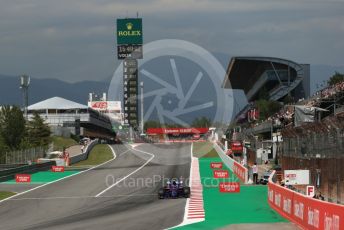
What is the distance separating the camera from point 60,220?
2323 cm

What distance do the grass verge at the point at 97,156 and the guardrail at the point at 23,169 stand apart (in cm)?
744

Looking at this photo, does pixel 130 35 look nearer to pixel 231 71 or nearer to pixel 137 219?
pixel 231 71

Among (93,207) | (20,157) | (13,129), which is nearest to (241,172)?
(93,207)

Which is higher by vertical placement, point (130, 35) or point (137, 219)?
point (130, 35)

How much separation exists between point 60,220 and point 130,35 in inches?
5390

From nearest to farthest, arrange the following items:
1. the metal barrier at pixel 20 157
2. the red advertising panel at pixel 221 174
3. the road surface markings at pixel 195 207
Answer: the road surface markings at pixel 195 207 < the red advertising panel at pixel 221 174 < the metal barrier at pixel 20 157

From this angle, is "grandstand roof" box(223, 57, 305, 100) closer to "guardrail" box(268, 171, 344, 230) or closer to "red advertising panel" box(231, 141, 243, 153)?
"red advertising panel" box(231, 141, 243, 153)

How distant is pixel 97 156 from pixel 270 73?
188 ft

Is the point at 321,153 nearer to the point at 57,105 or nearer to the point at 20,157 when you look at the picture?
the point at 20,157

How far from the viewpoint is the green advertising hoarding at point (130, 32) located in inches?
6196

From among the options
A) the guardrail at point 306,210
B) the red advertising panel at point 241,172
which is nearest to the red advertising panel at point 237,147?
the red advertising panel at point 241,172

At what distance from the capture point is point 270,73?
12950 centimetres

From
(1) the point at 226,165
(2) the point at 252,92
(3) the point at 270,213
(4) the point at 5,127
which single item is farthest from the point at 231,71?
(3) the point at 270,213

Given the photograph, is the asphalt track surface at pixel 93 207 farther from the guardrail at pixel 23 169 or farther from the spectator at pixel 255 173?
the guardrail at pixel 23 169
